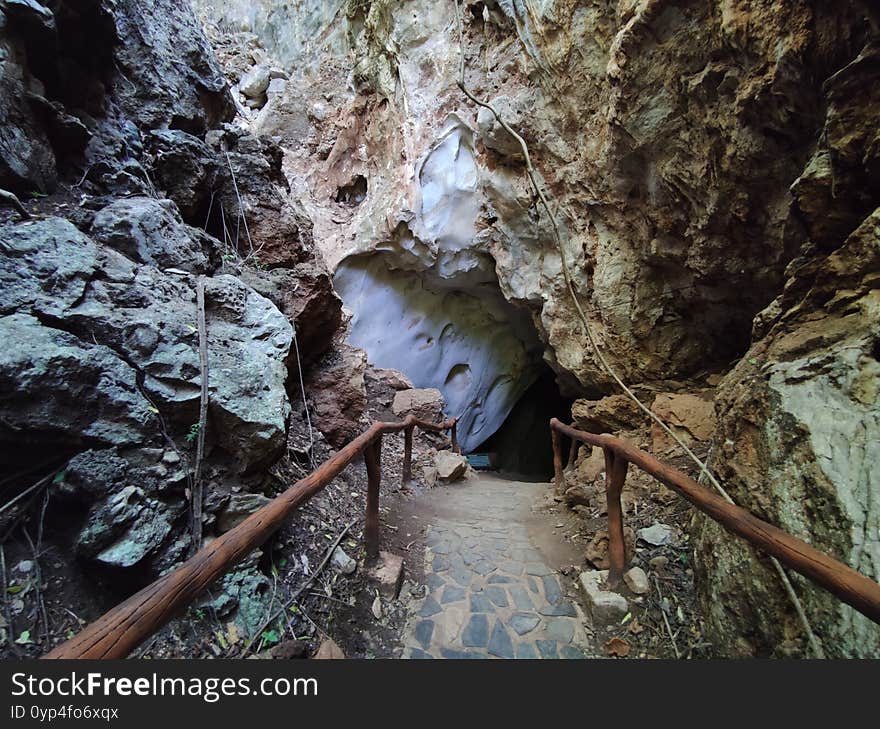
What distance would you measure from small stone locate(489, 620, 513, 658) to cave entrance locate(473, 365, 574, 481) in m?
9.84

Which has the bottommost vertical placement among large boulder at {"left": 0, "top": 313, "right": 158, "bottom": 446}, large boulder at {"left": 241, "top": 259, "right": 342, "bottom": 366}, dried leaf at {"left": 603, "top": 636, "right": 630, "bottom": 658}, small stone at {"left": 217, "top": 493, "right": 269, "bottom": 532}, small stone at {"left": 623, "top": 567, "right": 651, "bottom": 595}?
dried leaf at {"left": 603, "top": 636, "right": 630, "bottom": 658}

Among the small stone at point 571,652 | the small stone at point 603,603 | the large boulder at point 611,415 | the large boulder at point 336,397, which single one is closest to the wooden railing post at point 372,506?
the small stone at point 571,652

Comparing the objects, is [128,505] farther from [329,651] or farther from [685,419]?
[685,419]

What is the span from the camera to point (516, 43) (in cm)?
557

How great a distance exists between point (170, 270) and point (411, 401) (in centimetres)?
447

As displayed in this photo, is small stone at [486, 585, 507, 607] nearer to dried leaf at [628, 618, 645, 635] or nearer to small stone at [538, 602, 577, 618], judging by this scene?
small stone at [538, 602, 577, 618]

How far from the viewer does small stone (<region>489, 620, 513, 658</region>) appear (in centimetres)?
202

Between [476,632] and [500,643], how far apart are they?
139 mm

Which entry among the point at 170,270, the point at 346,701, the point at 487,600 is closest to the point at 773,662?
the point at 346,701

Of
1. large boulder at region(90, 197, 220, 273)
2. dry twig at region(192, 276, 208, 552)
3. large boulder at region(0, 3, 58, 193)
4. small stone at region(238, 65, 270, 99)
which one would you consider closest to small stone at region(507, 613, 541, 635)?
dry twig at region(192, 276, 208, 552)

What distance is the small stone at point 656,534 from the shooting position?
98.0 inches

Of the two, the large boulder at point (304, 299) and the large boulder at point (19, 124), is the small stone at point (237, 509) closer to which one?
the large boulder at point (304, 299)

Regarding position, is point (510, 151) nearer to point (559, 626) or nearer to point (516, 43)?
point (516, 43)

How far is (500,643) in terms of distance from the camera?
208cm
